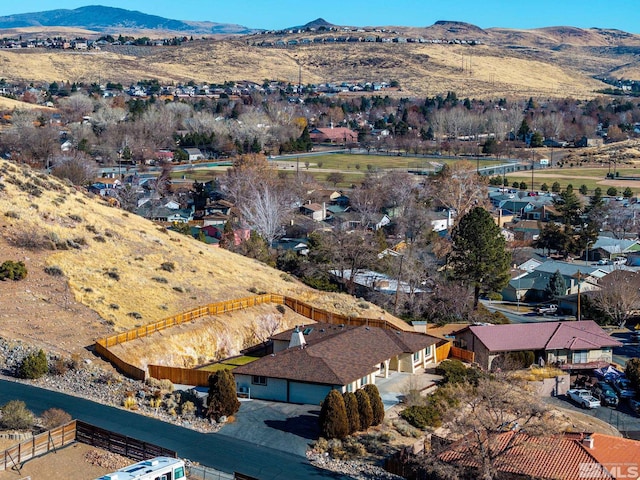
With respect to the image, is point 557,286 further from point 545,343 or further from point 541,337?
point 545,343

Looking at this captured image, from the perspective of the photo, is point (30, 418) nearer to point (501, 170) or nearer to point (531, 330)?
point (531, 330)

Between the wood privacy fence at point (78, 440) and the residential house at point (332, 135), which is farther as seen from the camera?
the residential house at point (332, 135)

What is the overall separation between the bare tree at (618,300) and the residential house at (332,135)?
9448cm

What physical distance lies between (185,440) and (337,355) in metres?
8.09

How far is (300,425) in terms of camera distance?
29484mm

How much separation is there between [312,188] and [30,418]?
66738 millimetres

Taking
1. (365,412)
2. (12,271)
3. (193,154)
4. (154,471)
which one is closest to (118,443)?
(154,471)

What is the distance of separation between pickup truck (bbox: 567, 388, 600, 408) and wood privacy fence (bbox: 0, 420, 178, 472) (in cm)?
1913

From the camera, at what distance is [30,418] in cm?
2609

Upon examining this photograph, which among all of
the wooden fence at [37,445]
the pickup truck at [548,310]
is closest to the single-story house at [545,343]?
the pickup truck at [548,310]

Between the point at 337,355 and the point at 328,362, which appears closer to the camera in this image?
the point at 328,362

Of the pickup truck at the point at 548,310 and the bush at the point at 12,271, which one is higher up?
the bush at the point at 12,271

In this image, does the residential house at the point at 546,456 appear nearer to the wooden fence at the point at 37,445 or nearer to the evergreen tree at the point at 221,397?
the evergreen tree at the point at 221,397

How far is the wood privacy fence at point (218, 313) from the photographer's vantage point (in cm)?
3322
